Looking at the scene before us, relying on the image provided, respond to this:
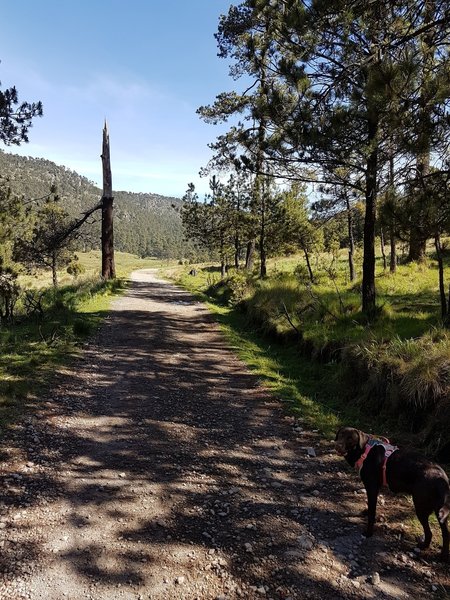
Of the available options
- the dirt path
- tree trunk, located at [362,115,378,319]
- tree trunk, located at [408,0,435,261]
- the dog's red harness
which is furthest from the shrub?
tree trunk, located at [362,115,378,319]

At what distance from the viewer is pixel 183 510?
383 centimetres

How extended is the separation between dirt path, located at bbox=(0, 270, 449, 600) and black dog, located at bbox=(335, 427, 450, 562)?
0.32 metres

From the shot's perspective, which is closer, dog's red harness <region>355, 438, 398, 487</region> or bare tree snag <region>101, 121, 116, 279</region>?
dog's red harness <region>355, 438, 398, 487</region>

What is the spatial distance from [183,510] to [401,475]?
192 centimetres

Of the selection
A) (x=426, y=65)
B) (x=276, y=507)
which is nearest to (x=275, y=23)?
(x=426, y=65)

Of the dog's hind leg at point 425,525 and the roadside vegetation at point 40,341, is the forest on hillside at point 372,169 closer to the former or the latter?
the dog's hind leg at point 425,525

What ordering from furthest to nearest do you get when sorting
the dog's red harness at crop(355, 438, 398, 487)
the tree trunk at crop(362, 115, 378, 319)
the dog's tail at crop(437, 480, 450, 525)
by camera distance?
the tree trunk at crop(362, 115, 378, 319)
the dog's red harness at crop(355, 438, 398, 487)
the dog's tail at crop(437, 480, 450, 525)

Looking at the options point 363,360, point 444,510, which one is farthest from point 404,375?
point 444,510

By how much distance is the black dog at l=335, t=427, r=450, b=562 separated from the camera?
10.5 feet

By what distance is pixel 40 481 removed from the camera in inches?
161

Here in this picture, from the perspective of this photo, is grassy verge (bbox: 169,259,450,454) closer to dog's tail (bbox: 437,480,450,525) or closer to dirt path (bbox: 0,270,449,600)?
dirt path (bbox: 0,270,449,600)

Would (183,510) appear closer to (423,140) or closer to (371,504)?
(371,504)

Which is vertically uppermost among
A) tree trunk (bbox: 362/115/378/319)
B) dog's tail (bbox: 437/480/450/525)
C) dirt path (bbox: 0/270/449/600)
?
tree trunk (bbox: 362/115/378/319)

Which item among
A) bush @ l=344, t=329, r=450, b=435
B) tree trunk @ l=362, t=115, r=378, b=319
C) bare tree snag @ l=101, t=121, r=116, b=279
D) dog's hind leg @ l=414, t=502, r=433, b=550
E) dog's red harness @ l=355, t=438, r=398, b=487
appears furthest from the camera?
bare tree snag @ l=101, t=121, r=116, b=279
